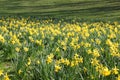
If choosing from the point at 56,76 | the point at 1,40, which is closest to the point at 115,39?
the point at 1,40

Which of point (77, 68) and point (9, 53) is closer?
point (77, 68)

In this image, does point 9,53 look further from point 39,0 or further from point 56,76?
point 39,0

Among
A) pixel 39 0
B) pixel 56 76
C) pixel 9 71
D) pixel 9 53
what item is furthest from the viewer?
pixel 39 0

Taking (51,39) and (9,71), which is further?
(51,39)

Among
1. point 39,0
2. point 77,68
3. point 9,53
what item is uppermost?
point 77,68

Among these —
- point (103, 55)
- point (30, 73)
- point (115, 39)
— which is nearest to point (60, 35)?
point (115, 39)

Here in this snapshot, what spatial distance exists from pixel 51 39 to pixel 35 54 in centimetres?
138

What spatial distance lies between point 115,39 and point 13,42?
3601mm

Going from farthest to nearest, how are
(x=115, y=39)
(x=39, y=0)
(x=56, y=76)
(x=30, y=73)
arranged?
(x=39, y=0)
(x=115, y=39)
(x=30, y=73)
(x=56, y=76)

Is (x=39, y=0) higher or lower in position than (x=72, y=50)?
lower

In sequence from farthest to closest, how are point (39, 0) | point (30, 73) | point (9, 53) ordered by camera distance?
point (39, 0), point (9, 53), point (30, 73)

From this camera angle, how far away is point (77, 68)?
20.8 feet

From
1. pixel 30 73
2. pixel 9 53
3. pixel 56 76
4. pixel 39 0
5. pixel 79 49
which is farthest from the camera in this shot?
pixel 39 0

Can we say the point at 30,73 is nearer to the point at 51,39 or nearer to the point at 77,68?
the point at 77,68
